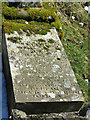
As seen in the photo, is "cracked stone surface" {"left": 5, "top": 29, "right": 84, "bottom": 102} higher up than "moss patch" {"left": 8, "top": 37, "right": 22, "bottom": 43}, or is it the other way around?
"moss patch" {"left": 8, "top": 37, "right": 22, "bottom": 43}

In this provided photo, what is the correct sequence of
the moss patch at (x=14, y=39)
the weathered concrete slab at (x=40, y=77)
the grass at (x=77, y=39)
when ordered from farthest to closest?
the grass at (x=77, y=39), the moss patch at (x=14, y=39), the weathered concrete slab at (x=40, y=77)

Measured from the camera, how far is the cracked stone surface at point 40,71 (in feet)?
15.1

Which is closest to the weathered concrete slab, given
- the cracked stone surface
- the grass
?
the cracked stone surface

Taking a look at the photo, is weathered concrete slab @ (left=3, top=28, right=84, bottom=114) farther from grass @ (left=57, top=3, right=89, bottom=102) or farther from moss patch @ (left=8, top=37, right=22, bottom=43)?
grass @ (left=57, top=3, right=89, bottom=102)

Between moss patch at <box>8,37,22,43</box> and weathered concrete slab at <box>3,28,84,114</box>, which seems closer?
weathered concrete slab at <box>3,28,84,114</box>

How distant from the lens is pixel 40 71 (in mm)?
5066

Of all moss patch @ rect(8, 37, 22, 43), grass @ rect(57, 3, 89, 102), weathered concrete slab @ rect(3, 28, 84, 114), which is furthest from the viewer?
grass @ rect(57, 3, 89, 102)

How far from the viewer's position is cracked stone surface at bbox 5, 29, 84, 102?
4.61 metres

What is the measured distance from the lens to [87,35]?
9.34 metres

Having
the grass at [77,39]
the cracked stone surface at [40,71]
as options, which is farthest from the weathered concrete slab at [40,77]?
the grass at [77,39]

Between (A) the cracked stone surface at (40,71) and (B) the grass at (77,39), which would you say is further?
(B) the grass at (77,39)

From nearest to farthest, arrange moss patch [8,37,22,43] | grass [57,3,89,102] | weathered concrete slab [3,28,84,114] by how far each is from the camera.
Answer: weathered concrete slab [3,28,84,114], moss patch [8,37,22,43], grass [57,3,89,102]

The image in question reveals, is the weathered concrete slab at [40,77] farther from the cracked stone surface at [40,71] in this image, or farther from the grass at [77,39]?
the grass at [77,39]

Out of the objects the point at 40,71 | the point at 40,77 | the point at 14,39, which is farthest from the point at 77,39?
the point at 40,77
